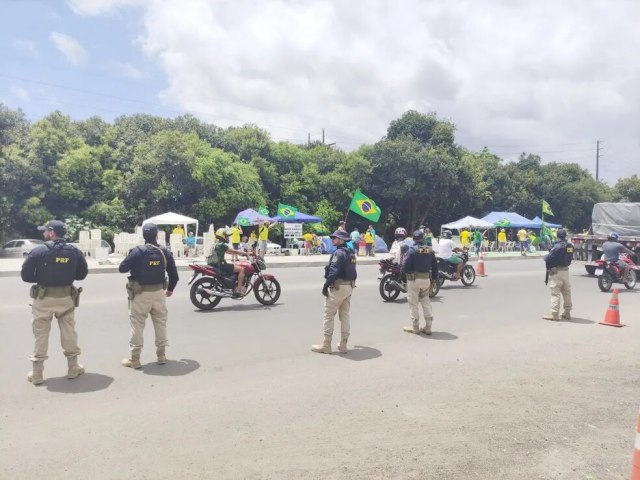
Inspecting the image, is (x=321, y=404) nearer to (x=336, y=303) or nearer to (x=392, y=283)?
(x=336, y=303)

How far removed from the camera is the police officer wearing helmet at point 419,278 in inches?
333

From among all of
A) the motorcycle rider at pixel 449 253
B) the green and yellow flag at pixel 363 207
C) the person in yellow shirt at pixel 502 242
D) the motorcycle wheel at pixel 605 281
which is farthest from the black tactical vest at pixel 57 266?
the person in yellow shirt at pixel 502 242

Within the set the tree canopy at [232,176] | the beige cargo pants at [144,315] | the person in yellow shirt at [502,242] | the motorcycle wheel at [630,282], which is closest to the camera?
the beige cargo pants at [144,315]

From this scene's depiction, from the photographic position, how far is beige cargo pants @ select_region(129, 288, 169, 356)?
6.28m

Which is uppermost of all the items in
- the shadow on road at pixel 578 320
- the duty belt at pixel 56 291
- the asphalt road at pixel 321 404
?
the duty belt at pixel 56 291

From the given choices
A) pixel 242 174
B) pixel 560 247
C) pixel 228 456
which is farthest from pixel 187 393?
pixel 242 174

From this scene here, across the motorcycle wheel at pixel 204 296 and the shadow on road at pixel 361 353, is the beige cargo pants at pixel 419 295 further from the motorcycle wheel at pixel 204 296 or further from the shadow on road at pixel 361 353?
the motorcycle wheel at pixel 204 296

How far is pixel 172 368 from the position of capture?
20.8 feet

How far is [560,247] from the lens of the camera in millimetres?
10086

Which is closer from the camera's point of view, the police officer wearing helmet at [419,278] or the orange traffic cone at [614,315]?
the police officer wearing helmet at [419,278]

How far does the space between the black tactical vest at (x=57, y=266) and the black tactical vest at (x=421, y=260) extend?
4.94 m

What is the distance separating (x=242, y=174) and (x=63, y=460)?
29339 millimetres

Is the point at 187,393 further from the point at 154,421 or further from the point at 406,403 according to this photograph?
the point at 406,403

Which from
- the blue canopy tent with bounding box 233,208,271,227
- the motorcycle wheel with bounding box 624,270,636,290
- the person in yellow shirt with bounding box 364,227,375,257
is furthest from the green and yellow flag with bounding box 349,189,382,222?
the motorcycle wheel with bounding box 624,270,636,290
